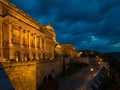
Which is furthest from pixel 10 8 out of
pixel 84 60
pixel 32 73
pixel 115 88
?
pixel 84 60

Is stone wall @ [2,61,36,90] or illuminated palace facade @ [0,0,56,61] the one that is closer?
stone wall @ [2,61,36,90]

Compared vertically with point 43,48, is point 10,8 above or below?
above

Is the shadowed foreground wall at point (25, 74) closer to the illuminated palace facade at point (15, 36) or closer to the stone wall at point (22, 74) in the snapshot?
the stone wall at point (22, 74)

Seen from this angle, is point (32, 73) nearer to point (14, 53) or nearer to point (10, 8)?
point (14, 53)

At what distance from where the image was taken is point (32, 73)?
26234 mm

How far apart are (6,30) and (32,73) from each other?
48.9ft

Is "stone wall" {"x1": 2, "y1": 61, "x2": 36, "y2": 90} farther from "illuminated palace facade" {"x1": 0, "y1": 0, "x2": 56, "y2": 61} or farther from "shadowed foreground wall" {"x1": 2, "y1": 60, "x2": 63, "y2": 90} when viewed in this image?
"illuminated palace facade" {"x1": 0, "y1": 0, "x2": 56, "y2": 61}

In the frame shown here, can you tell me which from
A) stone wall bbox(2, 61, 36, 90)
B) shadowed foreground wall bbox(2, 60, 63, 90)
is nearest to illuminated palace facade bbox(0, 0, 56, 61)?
shadowed foreground wall bbox(2, 60, 63, 90)

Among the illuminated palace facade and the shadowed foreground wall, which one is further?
the illuminated palace facade

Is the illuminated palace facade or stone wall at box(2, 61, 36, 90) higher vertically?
the illuminated palace facade

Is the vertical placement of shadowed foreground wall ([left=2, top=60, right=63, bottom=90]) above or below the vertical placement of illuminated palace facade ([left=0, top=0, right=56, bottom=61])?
below

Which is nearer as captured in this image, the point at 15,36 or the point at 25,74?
the point at 25,74

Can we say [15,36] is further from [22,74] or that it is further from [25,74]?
[22,74]

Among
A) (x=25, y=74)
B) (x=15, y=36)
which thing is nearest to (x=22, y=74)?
(x=25, y=74)
